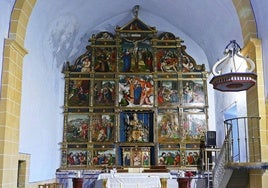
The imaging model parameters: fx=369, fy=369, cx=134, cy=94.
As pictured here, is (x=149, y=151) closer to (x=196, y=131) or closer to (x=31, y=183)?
(x=196, y=131)

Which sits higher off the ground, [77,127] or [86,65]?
[86,65]

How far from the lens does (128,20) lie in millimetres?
13602

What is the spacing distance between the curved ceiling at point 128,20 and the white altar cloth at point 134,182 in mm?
4261

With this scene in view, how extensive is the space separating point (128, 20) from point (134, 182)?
20.4 ft

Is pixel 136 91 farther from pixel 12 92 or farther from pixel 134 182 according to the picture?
pixel 12 92

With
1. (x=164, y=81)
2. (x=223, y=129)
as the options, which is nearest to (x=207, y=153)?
(x=223, y=129)

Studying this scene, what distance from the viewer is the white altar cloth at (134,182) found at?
1007cm

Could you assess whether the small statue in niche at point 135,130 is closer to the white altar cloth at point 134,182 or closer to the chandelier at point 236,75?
the white altar cloth at point 134,182

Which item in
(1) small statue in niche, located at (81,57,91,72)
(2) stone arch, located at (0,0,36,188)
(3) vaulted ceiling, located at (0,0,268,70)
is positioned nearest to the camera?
(2) stone arch, located at (0,0,36,188)

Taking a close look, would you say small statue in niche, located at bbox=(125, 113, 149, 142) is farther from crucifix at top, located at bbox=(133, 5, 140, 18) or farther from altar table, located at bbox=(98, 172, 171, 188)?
crucifix at top, located at bbox=(133, 5, 140, 18)

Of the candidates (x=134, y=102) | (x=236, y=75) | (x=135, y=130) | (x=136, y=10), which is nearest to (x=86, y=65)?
(x=134, y=102)

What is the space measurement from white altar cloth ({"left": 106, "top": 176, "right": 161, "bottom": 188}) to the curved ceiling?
14.0 ft

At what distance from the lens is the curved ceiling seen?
32.9 ft

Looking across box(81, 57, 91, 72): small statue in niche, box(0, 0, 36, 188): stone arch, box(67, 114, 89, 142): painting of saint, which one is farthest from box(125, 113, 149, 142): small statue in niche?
box(0, 0, 36, 188): stone arch
